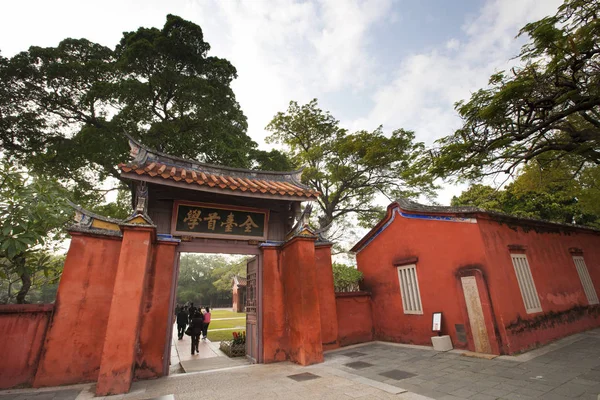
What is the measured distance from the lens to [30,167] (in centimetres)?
1044

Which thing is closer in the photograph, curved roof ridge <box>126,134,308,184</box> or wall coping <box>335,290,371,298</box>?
curved roof ridge <box>126,134,308,184</box>

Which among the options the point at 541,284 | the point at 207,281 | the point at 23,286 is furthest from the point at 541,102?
the point at 207,281

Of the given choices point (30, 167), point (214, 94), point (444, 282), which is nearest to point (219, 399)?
point (444, 282)

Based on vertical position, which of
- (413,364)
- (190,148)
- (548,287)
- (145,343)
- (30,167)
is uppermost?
(190,148)

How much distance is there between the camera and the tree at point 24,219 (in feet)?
16.9

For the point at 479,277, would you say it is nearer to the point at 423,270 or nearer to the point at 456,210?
the point at 423,270

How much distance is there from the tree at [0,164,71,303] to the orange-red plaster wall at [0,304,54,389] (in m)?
0.99

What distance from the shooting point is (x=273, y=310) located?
680 centimetres

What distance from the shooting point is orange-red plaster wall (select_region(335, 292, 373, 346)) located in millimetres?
8711

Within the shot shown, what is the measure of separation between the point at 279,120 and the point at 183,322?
13169 mm

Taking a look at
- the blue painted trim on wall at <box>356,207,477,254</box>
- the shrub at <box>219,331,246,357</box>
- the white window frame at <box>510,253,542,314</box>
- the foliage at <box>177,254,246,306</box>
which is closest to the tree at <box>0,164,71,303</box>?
the shrub at <box>219,331,246,357</box>

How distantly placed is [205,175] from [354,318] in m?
6.77

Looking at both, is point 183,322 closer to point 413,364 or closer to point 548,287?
point 413,364

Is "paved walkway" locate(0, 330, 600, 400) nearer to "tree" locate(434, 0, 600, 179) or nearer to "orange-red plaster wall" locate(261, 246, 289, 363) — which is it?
"orange-red plaster wall" locate(261, 246, 289, 363)
